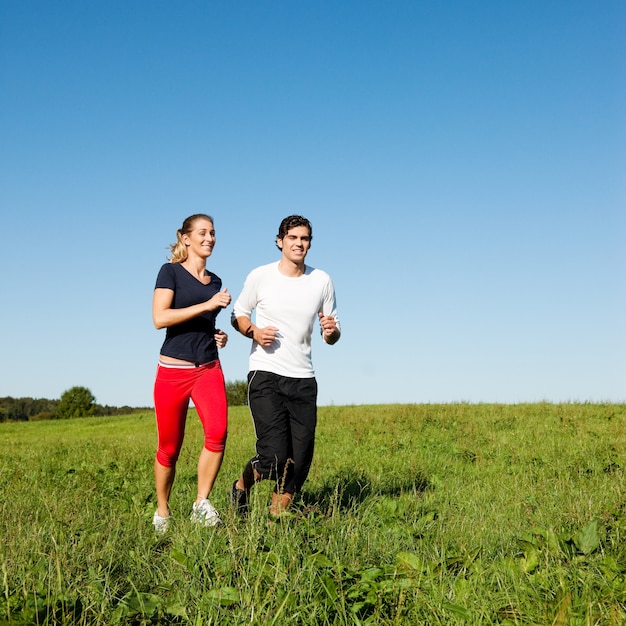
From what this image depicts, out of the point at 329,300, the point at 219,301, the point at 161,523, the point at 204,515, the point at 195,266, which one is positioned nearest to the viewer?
the point at 204,515

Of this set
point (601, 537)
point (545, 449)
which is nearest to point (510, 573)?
point (601, 537)

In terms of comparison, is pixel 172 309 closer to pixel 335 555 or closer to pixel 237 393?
pixel 335 555

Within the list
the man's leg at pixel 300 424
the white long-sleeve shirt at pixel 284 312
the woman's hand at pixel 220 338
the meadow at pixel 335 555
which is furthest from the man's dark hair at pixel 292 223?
the meadow at pixel 335 555

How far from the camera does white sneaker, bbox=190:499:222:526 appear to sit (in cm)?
531

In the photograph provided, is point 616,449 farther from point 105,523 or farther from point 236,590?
point 236,590

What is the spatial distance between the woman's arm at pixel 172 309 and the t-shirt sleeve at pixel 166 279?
0.04m

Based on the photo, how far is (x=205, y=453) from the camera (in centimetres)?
622

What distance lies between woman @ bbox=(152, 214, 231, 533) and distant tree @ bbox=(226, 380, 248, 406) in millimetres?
38794

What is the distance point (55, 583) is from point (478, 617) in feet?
7.28

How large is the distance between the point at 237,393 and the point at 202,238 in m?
42.3

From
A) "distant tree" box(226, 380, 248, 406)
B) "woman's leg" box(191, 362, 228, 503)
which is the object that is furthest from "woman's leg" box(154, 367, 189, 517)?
"distant tree" box(226, 380, 248, 406)

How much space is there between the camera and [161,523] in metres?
6.00

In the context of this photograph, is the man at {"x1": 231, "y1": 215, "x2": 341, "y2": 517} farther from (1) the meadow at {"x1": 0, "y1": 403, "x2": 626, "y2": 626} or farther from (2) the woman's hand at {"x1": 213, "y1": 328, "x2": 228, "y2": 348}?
(1) the meadow at {"x1": 0, "y1": 403, "x2": 626, "y2": 626}

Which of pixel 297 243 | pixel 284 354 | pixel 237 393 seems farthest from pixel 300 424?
pixel 237 393
